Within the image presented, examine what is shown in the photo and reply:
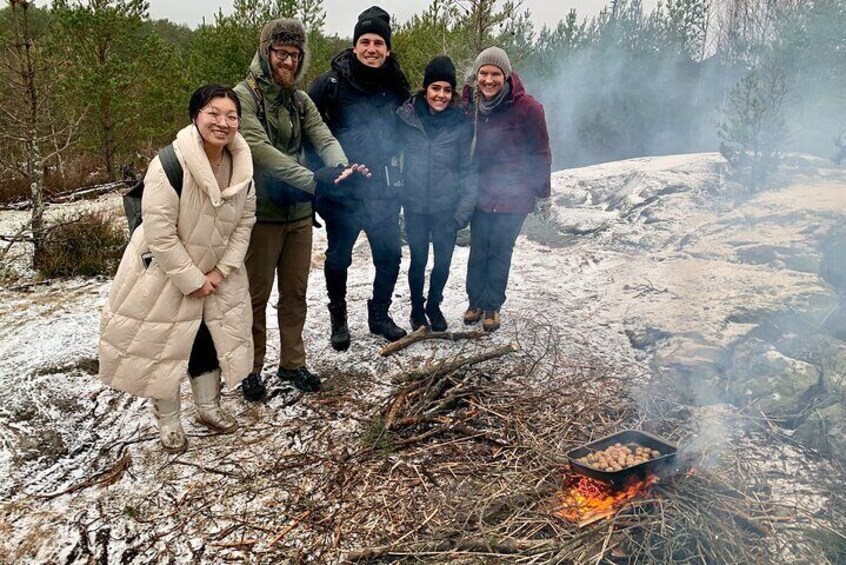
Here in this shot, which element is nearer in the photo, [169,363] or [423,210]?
[169,363]

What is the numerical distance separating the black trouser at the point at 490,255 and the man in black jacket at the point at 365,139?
0.75m

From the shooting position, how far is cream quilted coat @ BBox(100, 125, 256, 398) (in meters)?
2.36

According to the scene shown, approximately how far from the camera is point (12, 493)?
250 cm

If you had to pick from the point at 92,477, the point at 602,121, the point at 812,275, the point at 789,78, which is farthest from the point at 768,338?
the point at 602,121

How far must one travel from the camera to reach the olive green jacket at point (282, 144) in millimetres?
2869

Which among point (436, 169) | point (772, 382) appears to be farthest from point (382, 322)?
point (772, 382)

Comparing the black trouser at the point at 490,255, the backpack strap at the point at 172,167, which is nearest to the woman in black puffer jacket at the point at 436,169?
the black trouser at the point at 490,255

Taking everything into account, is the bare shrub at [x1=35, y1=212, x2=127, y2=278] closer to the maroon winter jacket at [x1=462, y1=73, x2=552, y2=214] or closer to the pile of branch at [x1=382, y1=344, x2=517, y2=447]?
the pile of branch at [x1=382, y1=344, x2=517, y2=447]

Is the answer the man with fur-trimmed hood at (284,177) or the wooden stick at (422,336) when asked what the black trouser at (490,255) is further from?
the man with fur-trimmed hood at (284,177)

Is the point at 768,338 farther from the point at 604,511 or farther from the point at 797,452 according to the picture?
the point at 604,511

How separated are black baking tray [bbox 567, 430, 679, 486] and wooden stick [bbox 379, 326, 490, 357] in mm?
1719

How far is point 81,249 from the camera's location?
568 cm

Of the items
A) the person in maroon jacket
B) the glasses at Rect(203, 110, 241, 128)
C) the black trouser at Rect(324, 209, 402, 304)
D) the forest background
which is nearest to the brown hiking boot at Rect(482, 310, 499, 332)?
the person in maroon jacket

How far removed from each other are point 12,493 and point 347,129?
2728 mm
